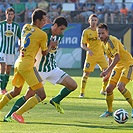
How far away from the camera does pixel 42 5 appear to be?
29.0 meters

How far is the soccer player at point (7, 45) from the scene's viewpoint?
16453mm

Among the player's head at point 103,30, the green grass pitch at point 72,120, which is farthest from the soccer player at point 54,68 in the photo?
the player's head at point 103,30

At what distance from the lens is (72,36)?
1084 inches

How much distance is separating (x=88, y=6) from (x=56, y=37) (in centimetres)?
1739

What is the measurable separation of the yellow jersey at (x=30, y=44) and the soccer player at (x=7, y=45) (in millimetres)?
5843

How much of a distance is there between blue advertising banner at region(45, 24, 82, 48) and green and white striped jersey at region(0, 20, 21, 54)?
10.4 metres

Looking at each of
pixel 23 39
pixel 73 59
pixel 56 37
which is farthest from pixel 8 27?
pixel 73 59

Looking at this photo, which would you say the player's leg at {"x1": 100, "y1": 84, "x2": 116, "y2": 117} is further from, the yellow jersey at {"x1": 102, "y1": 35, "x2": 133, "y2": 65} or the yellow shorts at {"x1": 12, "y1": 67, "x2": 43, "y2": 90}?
the yellow shorts at {"x1": 12, "y1": 67, "x2": 43, "y2": 90}

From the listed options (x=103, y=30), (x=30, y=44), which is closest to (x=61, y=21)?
(x=103, y=30)

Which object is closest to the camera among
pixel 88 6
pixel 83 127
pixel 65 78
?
pixel 83 127

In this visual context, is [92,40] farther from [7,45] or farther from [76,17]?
[76,17]

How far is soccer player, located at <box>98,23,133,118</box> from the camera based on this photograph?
1136cm

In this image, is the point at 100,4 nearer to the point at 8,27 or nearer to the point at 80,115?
the point at 8,27

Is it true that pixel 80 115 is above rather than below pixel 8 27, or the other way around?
below
